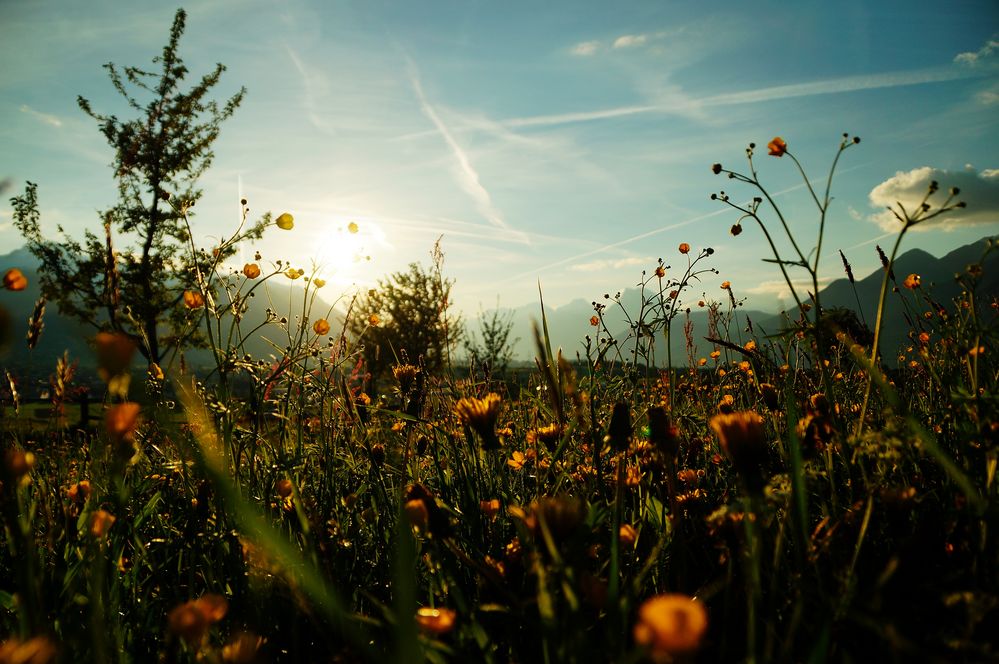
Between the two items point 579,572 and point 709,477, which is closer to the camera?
point 579,572

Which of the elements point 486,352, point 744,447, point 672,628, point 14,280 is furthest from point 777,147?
point 486,352

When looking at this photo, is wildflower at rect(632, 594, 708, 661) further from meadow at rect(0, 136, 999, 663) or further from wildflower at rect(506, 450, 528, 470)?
wildflower at rect(506, 450, 528, 470)

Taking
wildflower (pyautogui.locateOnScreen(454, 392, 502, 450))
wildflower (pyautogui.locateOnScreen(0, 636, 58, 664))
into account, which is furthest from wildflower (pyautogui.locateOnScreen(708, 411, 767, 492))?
wildflower (pyautogui.locateOnScreen(0, 636, 58, 664))

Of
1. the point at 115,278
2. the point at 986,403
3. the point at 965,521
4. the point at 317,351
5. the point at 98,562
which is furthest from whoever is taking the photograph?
the point at 317,351

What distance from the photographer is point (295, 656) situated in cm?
98

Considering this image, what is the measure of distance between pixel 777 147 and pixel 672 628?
1695mm

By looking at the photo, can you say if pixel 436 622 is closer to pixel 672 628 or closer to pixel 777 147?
pixel 672 628

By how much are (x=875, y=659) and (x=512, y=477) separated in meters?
1.35

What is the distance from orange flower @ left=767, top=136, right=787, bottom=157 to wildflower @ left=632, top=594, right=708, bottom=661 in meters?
1.63

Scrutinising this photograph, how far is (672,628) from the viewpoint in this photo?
19.4 inches

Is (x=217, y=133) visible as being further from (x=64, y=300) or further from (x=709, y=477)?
(x=709, y=477)

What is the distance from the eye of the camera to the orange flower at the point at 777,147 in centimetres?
170

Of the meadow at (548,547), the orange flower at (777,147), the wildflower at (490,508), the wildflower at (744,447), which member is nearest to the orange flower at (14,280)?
the meadow at (548,547)

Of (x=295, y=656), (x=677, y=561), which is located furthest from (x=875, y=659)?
(x=295, y=656)
